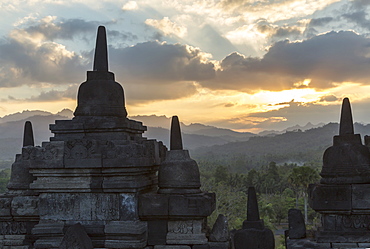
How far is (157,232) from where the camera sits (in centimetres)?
573

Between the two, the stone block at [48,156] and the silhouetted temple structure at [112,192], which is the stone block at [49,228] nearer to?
the silhouetted temple structure at [112,192]

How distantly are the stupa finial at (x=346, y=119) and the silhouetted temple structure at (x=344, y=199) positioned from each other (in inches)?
10.5

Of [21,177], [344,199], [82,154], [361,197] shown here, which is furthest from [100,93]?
[361,197]

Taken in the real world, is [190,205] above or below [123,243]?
above

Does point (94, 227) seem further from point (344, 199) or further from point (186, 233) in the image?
point (344, 199)

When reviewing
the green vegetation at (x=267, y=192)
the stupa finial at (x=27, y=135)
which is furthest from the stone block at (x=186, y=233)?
the green vegetation at (x=267, y=192)

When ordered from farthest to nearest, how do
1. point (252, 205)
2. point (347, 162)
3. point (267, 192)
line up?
point (267, 192) < point (252, 205) < point (347, 162)

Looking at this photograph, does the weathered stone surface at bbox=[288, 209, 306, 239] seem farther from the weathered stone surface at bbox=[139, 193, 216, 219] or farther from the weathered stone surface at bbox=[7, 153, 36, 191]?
the weathered stone surface at bbox=[7, 153, 36, 191]

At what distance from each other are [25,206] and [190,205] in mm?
2717

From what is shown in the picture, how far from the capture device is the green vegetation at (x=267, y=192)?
101ft

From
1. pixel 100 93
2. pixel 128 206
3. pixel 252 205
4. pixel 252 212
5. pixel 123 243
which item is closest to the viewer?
pixel 123 243

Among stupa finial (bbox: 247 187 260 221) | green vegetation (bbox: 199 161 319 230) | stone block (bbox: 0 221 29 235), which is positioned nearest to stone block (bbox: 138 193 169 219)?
stone block (bbox: 0 221 29 235)

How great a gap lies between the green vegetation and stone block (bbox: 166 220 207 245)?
2278 centimetres

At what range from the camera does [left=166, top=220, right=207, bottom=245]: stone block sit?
5570 millimetres
